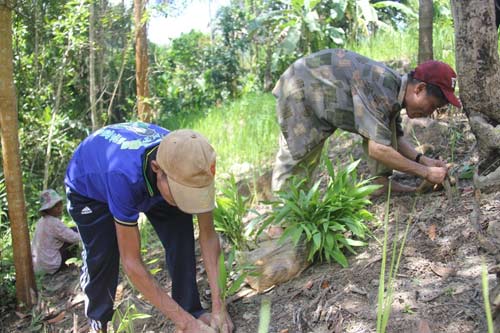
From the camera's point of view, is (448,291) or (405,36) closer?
(448,291)

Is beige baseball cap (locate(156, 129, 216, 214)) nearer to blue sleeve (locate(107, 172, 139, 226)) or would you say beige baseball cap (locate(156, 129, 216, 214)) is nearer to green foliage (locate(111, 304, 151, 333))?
blue sleeve (locate(107, 172, 139, 226))

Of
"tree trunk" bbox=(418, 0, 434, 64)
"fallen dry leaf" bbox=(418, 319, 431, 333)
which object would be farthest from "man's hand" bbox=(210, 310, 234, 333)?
"tree trunk" bbox=(418, 0, 434, 64)

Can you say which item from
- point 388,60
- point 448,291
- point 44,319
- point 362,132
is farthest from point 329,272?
point 388,60

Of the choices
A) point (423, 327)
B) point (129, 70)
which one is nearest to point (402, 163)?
point (423, 327)

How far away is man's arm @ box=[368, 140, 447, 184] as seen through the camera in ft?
9.38

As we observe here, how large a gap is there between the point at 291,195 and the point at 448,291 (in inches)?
41.7

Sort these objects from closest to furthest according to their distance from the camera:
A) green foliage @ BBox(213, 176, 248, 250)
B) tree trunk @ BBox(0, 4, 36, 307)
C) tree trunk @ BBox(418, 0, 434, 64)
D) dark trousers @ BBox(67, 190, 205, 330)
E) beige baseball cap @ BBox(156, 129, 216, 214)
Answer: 1. beige baseball cap @ BBox(156, 129, 216, 214)
2. dark trousers @ BBox(67, 190, 205, 330)
3. green foliage @ BBox(213, 176, 248, 250)
4. tree trunk @ BBox(0, 4, 36, 307)
5. tree trunk @ BBox(418, 0, 434, 64)

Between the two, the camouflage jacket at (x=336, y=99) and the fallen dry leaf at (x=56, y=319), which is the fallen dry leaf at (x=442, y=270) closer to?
the camouflage jacket at (x=336, y=99)

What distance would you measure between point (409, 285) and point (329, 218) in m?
0.62

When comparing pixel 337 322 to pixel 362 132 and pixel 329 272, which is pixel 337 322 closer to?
pixel 329 272

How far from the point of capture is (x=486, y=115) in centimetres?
278

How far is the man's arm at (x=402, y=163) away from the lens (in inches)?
113

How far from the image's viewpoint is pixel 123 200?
7.06 feet

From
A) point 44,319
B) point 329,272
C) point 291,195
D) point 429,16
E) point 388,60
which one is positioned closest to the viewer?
point 329,272
